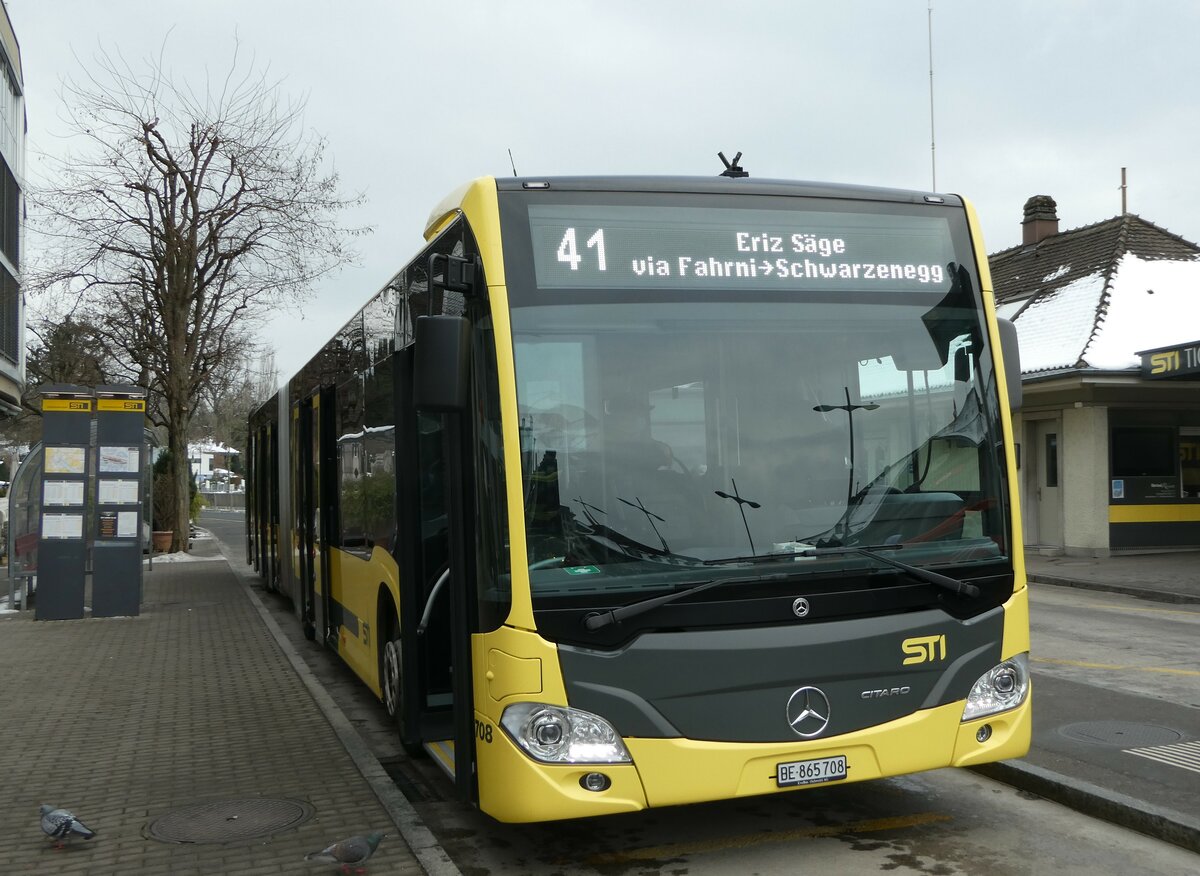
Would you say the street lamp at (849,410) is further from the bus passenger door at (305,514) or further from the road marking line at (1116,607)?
the road marking line at (1116,607)

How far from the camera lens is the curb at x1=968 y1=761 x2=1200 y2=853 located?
5168mm

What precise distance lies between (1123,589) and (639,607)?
13892 millimetres

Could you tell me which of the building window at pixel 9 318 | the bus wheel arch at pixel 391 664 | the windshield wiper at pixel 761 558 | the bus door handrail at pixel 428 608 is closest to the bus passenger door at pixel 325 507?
the bus wheel arch at pixel 391 664

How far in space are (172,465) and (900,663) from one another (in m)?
25.8

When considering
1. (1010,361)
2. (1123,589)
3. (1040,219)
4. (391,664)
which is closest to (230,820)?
(391,664)

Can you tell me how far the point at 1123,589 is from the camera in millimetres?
16328

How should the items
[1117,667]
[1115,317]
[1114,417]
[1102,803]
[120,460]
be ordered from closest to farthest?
[1102,803]
[1117,667]
[120,460]
[1114,417]
[1115,317]

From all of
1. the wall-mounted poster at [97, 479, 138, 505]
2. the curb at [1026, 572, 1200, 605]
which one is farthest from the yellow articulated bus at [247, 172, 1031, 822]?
the curb at [1026, 572, 1200, 605]

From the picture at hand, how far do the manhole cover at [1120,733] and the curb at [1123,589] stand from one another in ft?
28.6

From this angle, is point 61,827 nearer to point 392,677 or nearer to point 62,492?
point 392,677

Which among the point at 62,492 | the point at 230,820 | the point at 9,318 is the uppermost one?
the point at 9,318

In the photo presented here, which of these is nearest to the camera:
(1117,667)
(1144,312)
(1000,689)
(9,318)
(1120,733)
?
(1000,689)

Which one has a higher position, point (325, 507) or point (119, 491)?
point (119, 491)

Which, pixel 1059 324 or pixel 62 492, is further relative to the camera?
pixel 1059 324
